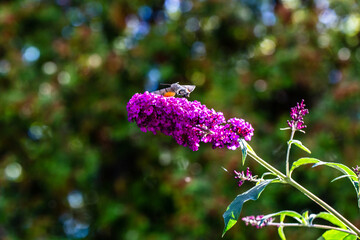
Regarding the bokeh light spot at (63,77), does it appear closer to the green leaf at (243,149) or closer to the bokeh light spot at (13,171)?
the bokeh light spot at (13,171)

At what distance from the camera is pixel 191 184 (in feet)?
18.1

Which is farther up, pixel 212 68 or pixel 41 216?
pixel 212 68

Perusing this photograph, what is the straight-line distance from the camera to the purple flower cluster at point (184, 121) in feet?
5.43

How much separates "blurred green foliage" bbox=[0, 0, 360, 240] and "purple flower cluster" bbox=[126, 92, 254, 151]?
3.76 metres

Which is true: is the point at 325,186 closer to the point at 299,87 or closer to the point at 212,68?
the point at 299,87

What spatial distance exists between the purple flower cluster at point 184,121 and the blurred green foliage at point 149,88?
3756 mm

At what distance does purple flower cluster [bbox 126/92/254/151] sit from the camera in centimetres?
165

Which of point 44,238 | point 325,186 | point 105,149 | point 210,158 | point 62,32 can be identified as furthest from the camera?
point 62,32

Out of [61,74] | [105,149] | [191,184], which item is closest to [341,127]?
[191,184]

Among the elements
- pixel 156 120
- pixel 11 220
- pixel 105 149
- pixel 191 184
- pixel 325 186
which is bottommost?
pixel 156 120

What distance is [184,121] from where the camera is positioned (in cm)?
166

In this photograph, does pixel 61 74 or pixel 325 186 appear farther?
pixel 61 74

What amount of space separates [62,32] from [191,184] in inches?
127

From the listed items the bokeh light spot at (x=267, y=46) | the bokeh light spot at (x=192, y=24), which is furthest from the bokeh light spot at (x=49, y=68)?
the bokeh light spot at (x=267, y=46)
